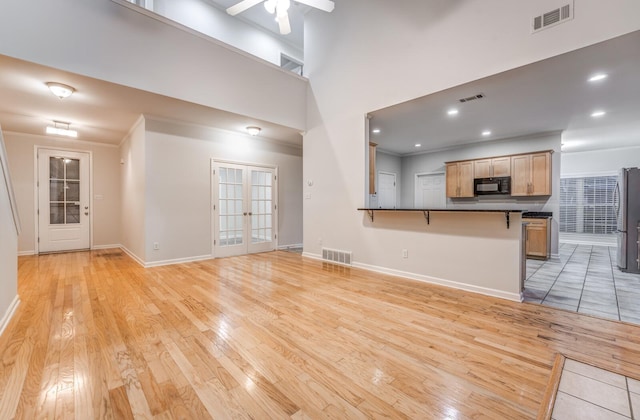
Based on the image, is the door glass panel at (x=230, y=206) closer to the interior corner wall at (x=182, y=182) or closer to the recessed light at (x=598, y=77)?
the interior corner wall at (x=182, y=182)

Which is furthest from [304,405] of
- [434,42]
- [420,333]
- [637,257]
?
[637,257]

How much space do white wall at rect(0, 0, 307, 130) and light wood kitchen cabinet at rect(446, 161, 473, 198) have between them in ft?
14.8

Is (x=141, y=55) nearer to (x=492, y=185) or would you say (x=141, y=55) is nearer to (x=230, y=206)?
(x=230, y=206)

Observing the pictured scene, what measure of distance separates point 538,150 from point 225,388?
7152mm

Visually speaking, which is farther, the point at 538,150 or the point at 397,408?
the point at 538,150

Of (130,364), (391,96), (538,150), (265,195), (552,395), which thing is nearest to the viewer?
(552,395)

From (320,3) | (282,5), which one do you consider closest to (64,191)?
(282,5)

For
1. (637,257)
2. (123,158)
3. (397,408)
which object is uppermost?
(123,158)

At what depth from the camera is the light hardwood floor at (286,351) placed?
1492 millimetres

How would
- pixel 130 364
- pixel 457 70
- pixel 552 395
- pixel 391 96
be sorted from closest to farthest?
pixel 552 395, pixel 130 364, pixel 457 70, pixel 391 96

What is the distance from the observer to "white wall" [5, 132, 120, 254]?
566cm

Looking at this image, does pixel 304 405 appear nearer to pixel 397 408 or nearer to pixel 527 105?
pixel 397 408

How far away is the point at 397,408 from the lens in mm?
1464

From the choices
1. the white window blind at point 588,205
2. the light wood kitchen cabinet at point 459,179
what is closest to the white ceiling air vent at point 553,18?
the light wood kitchen cabinet at point 459,179
